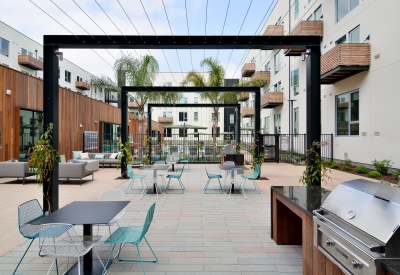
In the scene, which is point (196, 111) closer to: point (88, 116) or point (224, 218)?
point (88, 116)

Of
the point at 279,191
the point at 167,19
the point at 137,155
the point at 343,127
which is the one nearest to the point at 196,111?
the point at 137,155

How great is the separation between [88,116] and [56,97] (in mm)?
13628

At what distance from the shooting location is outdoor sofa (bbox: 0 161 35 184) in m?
10.3

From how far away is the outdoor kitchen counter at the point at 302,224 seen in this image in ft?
8.54

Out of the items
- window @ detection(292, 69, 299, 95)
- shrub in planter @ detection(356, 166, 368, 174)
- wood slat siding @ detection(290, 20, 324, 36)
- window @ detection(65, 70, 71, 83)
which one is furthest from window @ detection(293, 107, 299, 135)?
window @ detection(65, 70, 71, 83)

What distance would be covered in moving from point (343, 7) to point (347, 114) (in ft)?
18.4

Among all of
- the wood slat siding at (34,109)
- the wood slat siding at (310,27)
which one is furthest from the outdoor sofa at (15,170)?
the wood slat siding at (310,27)

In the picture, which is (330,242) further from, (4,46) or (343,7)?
(4,46)

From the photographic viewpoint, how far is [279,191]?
4266mm

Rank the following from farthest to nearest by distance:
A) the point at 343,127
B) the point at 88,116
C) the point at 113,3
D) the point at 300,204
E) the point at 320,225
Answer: the point at 88,116
the point at 343,127
the point at 113,3
the point at 300,204
the point at 320,225

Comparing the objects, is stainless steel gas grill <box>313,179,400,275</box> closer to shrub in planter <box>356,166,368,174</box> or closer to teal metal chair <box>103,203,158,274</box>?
teal metal chair <box>103,203,158,274</box>

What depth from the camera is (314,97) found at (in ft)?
20.4

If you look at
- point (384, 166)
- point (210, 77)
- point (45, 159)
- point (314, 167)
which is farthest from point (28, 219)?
point (210, 77)

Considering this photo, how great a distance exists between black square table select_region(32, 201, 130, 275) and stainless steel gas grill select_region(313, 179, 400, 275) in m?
2.29
